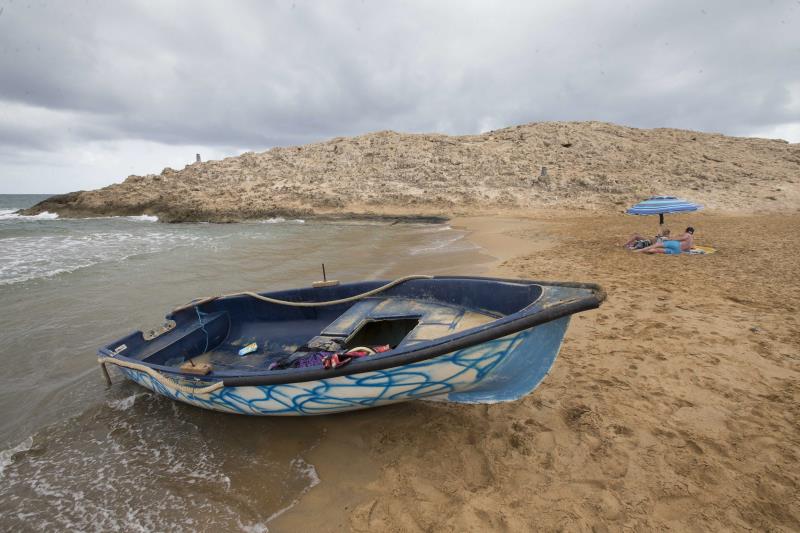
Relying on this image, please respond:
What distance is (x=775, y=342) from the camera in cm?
464

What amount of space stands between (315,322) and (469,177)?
27002 millimetres

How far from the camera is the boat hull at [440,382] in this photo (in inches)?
121

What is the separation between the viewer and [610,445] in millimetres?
3305

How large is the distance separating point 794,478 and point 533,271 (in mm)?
6485

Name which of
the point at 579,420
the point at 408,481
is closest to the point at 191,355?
the point at 408,481

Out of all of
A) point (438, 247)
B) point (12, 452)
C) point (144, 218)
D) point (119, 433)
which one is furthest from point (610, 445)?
point (144, 218)

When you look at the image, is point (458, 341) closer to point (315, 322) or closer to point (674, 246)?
point (315, 322)

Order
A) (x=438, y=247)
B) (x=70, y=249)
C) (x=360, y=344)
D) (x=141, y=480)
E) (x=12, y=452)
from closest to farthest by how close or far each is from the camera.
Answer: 1. (x=141, y=480)
2. (x=12, y=452)
3. (x=360, y=344)
4. (x=438, y=247)
5. (x=70, y=249)

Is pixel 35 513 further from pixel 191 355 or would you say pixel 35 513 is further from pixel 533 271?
pixel 533 271

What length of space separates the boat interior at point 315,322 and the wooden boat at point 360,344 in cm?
1

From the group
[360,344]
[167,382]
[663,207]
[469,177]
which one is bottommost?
[360,344]

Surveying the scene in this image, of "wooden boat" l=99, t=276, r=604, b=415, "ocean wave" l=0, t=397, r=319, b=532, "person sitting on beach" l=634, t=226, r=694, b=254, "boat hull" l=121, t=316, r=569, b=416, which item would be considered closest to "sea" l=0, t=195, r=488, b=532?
"ocean wave" l=0, t=397, r=319, b=532

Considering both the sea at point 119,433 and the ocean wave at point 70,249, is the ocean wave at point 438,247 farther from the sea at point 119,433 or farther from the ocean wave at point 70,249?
the ocean wave at point 70,249

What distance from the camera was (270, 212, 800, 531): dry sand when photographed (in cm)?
273
